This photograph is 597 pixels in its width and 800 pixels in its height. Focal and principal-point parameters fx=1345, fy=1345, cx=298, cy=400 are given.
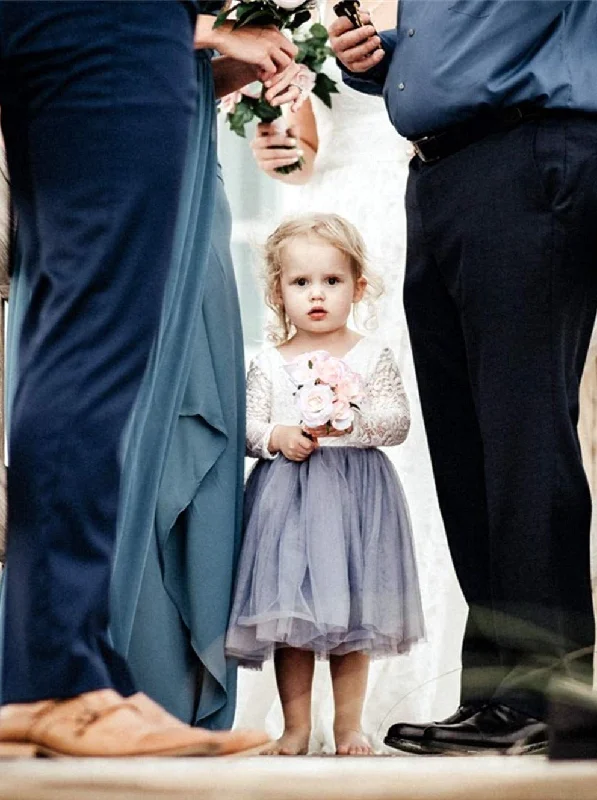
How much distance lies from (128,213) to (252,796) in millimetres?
621

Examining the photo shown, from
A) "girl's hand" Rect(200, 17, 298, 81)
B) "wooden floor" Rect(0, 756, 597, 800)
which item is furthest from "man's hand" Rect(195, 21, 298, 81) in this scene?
"wooden floor" Rect(0, 756, 597, 800)

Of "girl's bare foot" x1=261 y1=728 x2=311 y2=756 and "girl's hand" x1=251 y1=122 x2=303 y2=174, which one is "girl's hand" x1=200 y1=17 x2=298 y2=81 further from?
"girl's bare foot" x1=261 y1=728 x2=311 y2=756

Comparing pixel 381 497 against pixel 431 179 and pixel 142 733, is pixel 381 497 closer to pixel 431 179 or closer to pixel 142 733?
pixel 431 179

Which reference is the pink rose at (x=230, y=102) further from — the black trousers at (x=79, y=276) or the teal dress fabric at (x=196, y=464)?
the black trousers at (x=79, y=276)

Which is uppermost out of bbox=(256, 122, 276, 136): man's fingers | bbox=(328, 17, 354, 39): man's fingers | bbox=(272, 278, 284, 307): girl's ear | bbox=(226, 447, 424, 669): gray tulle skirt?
bbox=(328, 17, 354, 39): man's fingers

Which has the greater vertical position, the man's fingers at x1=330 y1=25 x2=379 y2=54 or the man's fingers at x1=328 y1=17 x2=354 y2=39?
the man's fingers at x1=328 y1=17 x2=354 y2=39

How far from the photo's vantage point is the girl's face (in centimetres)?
252

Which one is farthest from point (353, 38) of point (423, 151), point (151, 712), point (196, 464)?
point (151, 712)

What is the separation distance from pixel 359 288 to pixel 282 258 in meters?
0.16

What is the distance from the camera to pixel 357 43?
7.42 ft

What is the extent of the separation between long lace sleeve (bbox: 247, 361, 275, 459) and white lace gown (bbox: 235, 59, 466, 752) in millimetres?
383

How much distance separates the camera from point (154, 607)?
2160 millimetres

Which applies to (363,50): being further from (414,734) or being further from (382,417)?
(414,734)

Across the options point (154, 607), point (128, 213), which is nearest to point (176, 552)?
point (154, 607)
